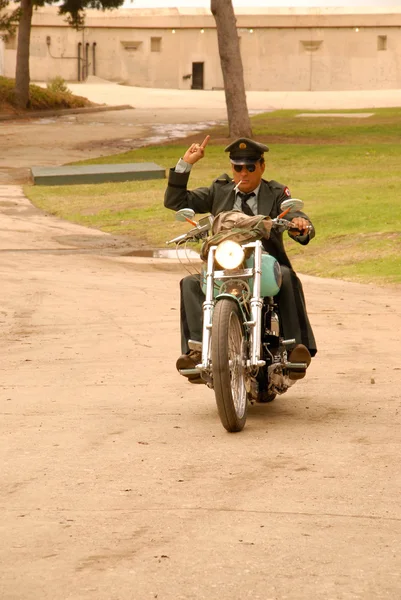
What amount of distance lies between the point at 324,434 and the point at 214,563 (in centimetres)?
259

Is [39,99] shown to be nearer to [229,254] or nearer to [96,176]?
[96,176]

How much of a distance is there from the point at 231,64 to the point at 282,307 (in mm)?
29836

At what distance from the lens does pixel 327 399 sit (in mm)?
8641

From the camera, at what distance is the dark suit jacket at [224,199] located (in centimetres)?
804

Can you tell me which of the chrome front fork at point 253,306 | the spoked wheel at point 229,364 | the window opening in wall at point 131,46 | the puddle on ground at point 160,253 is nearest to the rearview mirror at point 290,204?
the chrome front fork at point 253,306

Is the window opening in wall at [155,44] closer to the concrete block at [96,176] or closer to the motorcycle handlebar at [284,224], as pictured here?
the concrete block at [96,176]

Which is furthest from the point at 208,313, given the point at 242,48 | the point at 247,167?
the point at 242,48

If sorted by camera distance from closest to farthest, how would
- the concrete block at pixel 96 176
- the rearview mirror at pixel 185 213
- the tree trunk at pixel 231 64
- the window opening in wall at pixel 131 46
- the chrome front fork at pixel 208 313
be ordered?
the chrome front fork at pixel 208 313, the rearview mirror at pixel 185 213, the concrete block at pixel 96 176, the tree trunk at pixel 231 64, the window opening in wall at pixel 131 46

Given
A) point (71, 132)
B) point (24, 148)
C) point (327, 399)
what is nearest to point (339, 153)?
point (24, 148)

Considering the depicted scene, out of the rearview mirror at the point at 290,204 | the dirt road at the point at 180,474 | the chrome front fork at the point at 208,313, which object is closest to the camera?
the dirt road at the point at 180,474

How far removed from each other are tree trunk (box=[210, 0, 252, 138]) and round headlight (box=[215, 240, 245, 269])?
2950cm

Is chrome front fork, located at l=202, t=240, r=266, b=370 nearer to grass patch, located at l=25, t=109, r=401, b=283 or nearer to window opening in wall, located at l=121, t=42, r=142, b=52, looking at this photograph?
grass patch, located at l=25, t=109, r=401, b=283

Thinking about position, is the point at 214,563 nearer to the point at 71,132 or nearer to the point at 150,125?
the point at 71,132

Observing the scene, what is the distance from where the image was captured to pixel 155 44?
8412 centimetres
